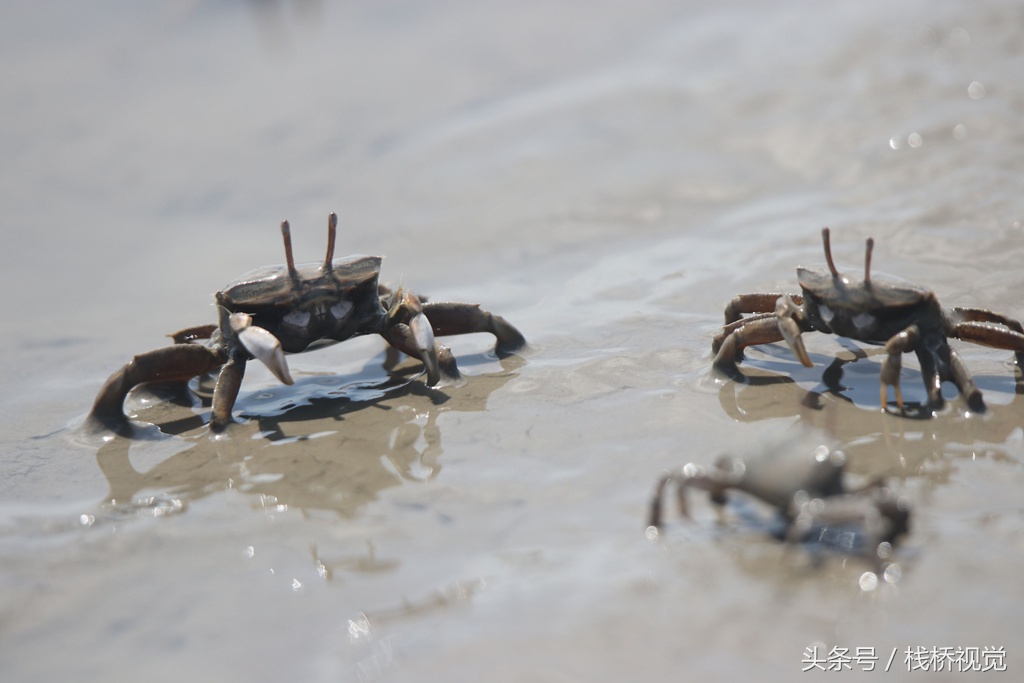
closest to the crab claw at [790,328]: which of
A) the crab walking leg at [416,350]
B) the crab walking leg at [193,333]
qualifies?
the crab walking leg at [416,350]

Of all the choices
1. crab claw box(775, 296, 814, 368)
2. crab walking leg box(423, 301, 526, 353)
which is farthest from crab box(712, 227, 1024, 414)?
crab walking leg box(423, 301, 526, 353)

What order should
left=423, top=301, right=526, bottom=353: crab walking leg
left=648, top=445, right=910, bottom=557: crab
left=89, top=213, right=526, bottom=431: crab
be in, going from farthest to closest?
left=423, top=301, right=526, bottom=353: crab walking leg
left=89, top=213, right=526, bottom=431: crab
left=648, top=445, right=910, bottom=557: crab

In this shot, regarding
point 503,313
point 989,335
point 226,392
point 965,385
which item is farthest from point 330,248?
point 989,335

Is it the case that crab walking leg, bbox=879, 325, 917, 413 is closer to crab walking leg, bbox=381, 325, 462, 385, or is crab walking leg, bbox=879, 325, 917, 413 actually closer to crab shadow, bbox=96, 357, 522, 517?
crab shadow, bbox=96, 357, 522, 517

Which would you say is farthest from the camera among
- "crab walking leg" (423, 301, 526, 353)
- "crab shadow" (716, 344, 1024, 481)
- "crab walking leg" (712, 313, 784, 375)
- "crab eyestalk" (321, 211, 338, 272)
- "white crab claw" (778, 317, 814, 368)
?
"crab walking leg" (423, 301, 526, 353)

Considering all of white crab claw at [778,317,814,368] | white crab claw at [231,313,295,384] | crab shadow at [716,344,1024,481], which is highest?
white crab claw at [231,313,295,384]

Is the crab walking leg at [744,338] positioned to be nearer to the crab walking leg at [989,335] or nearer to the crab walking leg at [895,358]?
the crab walking leg at [895,358]
